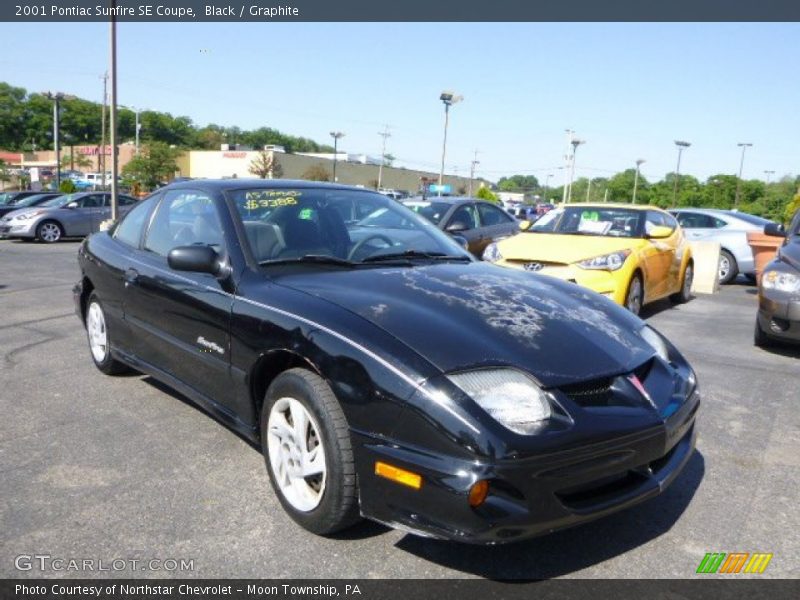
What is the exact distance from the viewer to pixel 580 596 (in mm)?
2365

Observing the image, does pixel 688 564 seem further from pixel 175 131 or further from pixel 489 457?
pixel 175 131

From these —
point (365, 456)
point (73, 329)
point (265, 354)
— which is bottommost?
point (73, 329)

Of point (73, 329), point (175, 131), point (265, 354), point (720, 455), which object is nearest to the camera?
point (265, 354)

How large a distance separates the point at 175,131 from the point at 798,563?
128m

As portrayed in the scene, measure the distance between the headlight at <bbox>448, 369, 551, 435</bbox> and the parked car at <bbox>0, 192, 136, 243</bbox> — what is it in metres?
17.1

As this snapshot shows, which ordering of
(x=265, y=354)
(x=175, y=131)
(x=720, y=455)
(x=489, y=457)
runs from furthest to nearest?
(x=175, y=131), (x=720, y=455), (x=265, y=354), (x=489, y=457)

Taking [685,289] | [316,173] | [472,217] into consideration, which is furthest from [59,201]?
[316,173]

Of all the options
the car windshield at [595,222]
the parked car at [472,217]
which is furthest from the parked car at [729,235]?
the car windshield at [595,222]

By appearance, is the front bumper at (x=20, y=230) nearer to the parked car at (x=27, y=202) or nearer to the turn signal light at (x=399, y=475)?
the parked car at (x=27, y=202)

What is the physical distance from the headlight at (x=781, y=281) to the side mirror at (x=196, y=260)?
5085 mm

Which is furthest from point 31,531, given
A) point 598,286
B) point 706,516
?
point 598,286

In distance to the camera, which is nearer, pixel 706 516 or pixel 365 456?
pixel 365 456

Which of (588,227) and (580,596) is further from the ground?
(588,227)

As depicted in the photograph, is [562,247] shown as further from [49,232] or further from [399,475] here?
[49,232]
